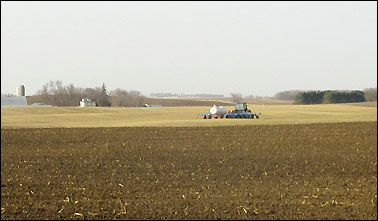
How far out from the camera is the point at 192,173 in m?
6.75

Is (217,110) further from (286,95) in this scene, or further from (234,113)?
(286,95)

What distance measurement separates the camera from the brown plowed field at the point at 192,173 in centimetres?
579

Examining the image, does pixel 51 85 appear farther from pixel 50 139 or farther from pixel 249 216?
pixel 50 139

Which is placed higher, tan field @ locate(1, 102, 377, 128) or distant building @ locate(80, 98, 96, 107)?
distant building @ locate(80, 98, 96, 107)

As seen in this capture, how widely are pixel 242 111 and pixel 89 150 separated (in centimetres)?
507

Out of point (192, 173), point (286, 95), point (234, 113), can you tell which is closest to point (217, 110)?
point (234, 113)

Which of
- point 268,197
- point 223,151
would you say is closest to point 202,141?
point 223,151

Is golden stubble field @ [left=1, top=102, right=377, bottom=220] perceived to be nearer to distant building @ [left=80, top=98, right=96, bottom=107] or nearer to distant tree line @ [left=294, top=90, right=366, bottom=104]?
distant tree line @ [left=294, top=90, right=366, bottom=104]

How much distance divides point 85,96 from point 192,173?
141 inches

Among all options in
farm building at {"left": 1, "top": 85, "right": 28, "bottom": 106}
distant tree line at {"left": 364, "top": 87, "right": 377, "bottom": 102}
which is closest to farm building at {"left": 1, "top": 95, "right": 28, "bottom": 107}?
farm building at {"left": 1, "top": 85, "right": 28, "bottom": 106}

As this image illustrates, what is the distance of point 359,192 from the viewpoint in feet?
21.9

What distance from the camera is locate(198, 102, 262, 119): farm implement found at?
154 inches

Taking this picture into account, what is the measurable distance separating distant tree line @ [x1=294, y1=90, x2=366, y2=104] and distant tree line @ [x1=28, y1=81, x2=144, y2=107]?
1.40 meters

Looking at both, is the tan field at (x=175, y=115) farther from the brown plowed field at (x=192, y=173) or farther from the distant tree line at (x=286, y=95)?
the brown plowed field at (x=192, y=173)
